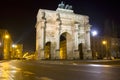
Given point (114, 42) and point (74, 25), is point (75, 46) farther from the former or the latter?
point (114, 42)

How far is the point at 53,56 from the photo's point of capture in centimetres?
6344

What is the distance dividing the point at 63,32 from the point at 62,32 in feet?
2.56

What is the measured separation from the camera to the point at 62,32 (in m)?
67.1

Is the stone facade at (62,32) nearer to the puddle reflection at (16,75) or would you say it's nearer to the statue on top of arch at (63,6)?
the statue on top of arch at (63,6)

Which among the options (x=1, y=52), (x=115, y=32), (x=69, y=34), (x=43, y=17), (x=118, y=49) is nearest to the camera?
(x=43, y=17)

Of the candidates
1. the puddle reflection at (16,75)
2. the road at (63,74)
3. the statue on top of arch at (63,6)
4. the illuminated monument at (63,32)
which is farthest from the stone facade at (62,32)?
the puddle reflection at (16,75)

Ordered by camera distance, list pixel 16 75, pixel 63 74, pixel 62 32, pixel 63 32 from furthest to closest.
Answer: pixel 63 32
pixel 62 32
pixel 63 74
pixel 16 75

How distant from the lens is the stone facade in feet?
209

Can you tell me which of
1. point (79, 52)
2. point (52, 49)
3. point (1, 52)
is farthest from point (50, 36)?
point (1, 52)

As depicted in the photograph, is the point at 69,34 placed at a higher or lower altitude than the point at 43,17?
lower

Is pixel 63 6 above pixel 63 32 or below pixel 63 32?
above

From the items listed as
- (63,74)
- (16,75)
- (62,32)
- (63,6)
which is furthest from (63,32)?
(16,75)

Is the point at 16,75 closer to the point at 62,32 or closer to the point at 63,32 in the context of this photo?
the point at 62,32

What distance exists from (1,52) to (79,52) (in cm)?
3748
